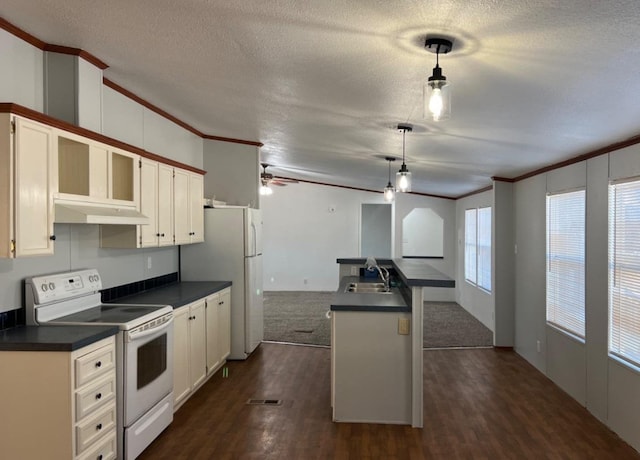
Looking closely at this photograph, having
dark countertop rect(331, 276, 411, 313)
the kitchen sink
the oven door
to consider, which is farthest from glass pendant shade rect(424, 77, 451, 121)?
the kitchen sink

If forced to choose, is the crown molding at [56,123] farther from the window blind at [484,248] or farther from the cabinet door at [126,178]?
the window blind at [484,248]

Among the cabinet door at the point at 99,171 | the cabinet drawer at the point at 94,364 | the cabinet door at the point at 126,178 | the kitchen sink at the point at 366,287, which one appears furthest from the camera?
the kitchen sink at the point at 366,287

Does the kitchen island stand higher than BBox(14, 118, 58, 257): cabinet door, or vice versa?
BBox(14, 118, 58, 257): cabinet door

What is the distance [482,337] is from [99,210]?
5.52 metres

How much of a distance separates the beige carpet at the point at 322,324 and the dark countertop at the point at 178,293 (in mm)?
1777

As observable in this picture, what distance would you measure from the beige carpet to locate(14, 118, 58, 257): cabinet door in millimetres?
4144

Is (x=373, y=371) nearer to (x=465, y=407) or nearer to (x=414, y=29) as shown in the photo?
(x=465, y=407)

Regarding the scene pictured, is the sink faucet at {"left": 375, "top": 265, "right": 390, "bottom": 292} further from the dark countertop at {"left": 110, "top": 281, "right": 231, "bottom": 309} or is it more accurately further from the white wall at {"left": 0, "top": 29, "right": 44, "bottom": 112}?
the white wall at {"left": 0, "top": 29, "right": 44, "bottom": 112}

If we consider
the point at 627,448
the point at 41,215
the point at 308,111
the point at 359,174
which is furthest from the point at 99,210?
the point at 359,174

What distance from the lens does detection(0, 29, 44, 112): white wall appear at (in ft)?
8.58

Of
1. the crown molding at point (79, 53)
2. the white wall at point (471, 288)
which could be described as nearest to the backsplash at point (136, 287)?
the crown molding at point (79, 53)

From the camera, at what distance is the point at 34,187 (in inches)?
98.0

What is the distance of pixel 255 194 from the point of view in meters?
5.86

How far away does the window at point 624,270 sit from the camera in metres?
3.23
